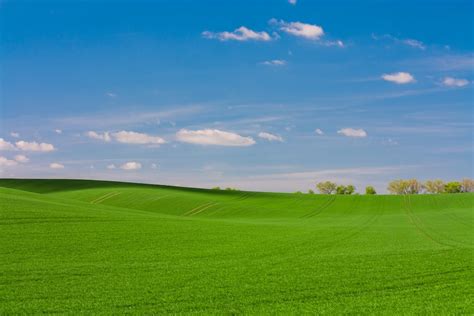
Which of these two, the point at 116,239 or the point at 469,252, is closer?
the point at 469,252

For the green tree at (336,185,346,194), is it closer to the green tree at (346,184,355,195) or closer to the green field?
the green tree at (346,184,355,195)

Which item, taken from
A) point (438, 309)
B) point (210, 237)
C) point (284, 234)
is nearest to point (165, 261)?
point (210, 237)

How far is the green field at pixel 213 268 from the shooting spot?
11.6 m

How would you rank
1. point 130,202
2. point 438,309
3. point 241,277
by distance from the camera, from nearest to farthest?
point 438,309
point 241,277
point 130,202

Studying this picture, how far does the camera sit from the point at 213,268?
16203 millimetres

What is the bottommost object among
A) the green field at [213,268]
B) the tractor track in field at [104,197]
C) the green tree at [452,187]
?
the green field at [213,268]

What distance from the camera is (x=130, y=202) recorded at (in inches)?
2325

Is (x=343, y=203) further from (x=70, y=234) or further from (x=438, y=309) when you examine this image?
(x=438, y=309)

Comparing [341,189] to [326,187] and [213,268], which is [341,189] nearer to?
[326,187]

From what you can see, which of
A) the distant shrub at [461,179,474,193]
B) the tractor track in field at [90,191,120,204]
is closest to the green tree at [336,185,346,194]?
the distant shrub at [461,179,474,193]

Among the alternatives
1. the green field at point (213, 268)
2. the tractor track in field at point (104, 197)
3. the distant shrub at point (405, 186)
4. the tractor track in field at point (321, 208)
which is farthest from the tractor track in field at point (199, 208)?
the distant shrub at point (405, 186)

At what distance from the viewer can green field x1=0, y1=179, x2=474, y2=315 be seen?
38.1 feet

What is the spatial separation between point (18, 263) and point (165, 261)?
4.79 metres

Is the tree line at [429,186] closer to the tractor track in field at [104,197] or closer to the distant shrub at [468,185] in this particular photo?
the distant shrub at [468,185]
